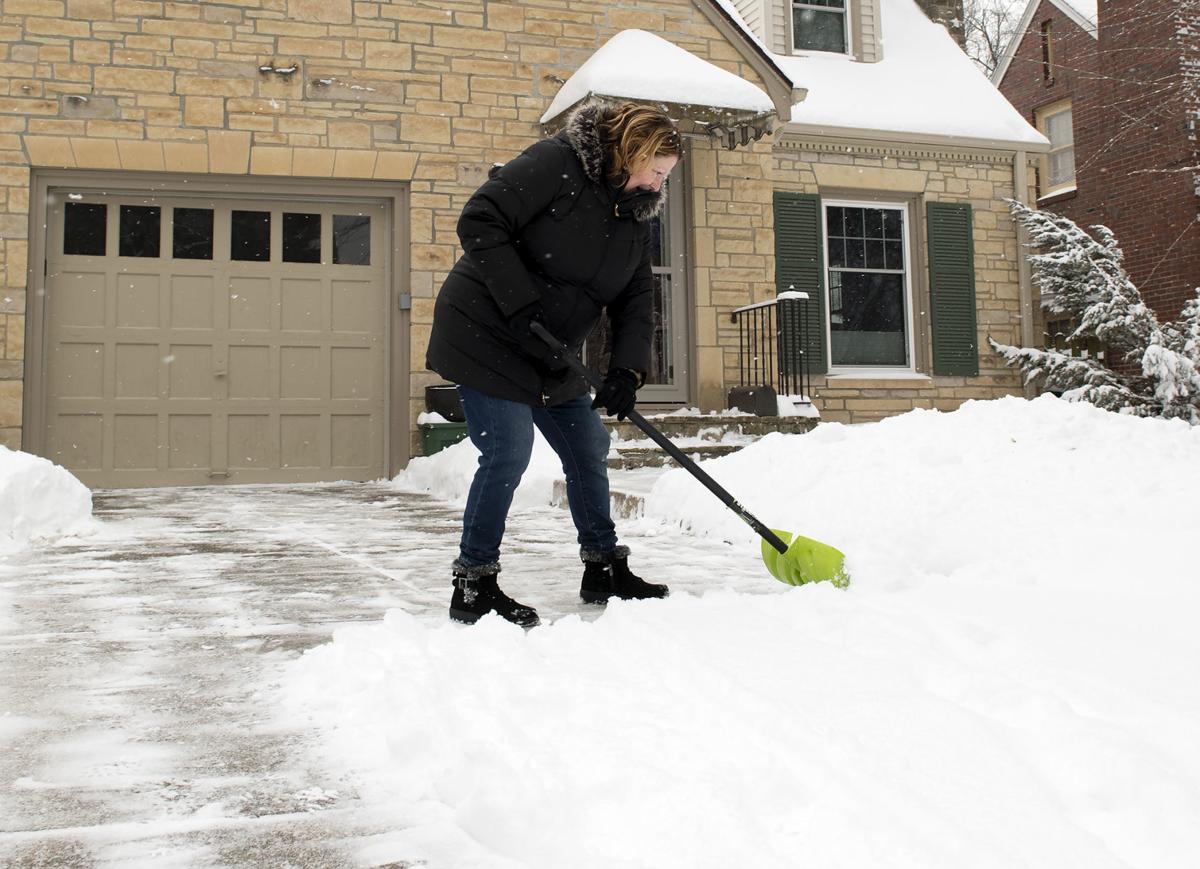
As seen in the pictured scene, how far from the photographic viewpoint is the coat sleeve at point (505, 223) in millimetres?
2799

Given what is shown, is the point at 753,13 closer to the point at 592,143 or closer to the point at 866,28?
the point at 866,28

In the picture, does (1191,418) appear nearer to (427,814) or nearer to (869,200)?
(869,200)

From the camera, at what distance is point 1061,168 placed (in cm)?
1733

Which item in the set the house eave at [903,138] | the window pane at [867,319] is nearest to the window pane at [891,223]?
the window pane at [867,319]

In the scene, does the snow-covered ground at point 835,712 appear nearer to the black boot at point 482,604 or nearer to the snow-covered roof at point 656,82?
the black boot at point 482,604

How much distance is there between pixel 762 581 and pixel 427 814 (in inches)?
85.8

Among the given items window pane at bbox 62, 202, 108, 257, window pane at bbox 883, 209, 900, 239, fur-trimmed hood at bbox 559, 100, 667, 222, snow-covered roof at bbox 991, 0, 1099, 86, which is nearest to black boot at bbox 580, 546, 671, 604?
fur-trimmed hood at bbox 559, 100, 667, 222

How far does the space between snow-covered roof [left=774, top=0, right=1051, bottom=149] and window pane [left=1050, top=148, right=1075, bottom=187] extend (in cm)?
601

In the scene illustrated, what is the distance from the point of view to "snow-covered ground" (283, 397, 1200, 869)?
1.43 meters

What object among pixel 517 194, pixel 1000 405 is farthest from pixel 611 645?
pixel 1000 405

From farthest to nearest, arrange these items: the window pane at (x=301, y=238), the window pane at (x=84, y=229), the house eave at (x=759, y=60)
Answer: the house eave at (x=759, y=60) < the window pane at (x=301, y=238) < the window pane at (x=84, y=229)

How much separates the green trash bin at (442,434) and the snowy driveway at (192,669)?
262 cm

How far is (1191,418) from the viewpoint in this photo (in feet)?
28.0

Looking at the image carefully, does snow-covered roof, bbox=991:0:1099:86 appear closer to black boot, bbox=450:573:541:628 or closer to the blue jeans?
the blue jeans
